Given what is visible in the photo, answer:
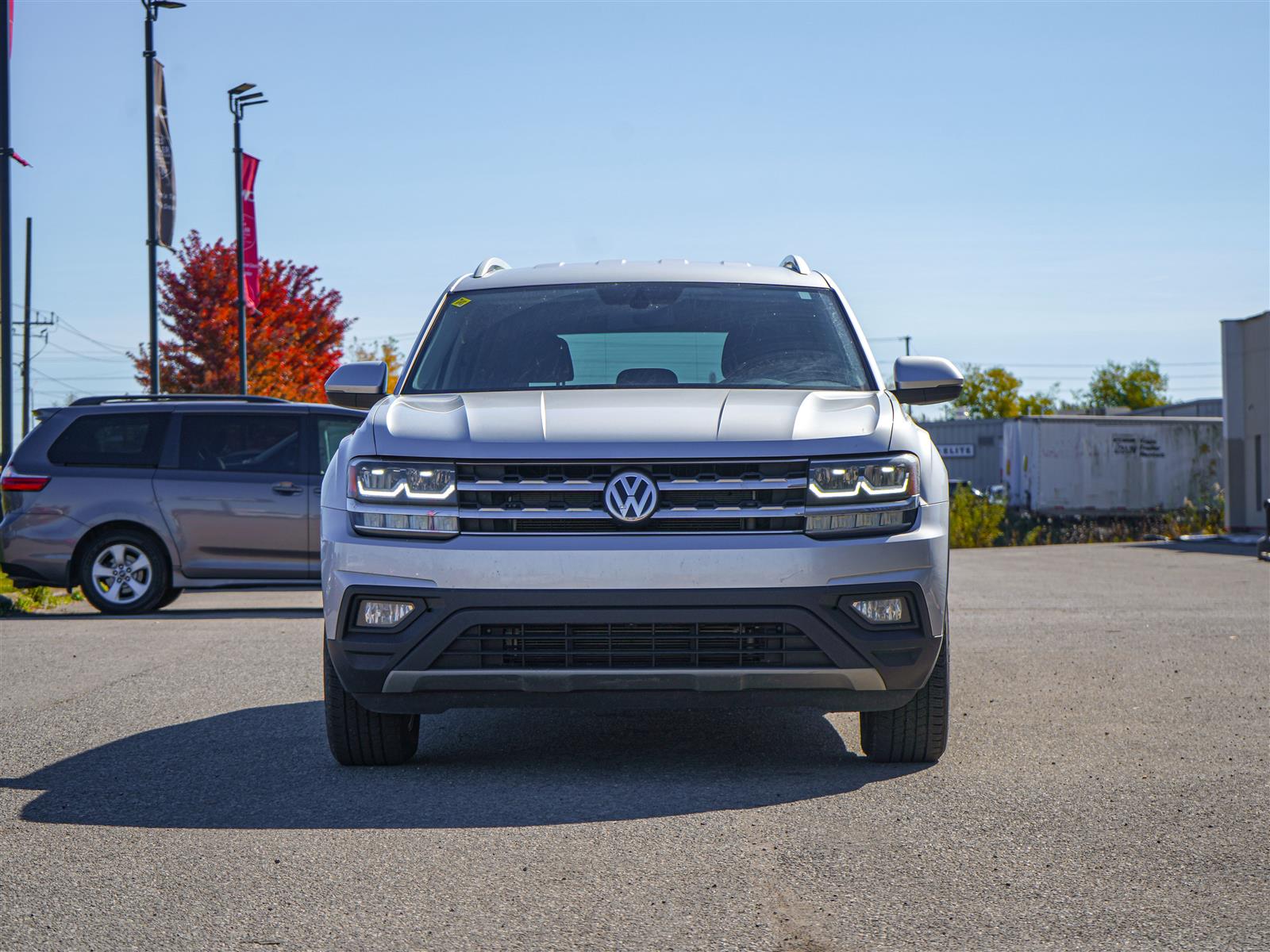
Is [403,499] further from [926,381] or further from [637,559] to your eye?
[926,381]

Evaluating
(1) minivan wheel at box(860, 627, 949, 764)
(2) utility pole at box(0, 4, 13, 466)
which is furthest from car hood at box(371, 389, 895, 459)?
(2) utility pole at box(0, 4, 13, 466)

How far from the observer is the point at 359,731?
5676mm

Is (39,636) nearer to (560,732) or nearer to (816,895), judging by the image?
(560,732)

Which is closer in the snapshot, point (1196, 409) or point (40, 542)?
point (40, 542)

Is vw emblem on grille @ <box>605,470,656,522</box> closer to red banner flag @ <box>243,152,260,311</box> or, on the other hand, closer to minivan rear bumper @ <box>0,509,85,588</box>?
minivan rear bumper @ <box>0,509,85,588</box>

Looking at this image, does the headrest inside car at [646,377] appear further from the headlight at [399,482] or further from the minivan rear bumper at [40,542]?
the minivan rear bumper at [40,542]

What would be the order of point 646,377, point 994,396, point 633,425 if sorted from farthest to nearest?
point 994,396, point 646,377, point 633,425

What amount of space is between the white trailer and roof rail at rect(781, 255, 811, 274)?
106 feet

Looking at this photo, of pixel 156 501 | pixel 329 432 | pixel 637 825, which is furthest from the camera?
pixel 329 432

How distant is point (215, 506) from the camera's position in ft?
42.9

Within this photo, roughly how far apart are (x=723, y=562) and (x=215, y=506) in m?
8.95

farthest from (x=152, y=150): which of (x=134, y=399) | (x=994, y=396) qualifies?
(x=994, y=396)

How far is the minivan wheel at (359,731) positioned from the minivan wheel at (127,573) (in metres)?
7.91

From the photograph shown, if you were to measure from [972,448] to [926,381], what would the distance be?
42782 millimetres
